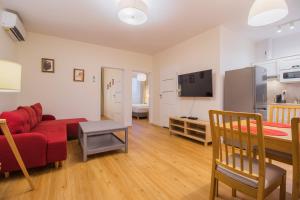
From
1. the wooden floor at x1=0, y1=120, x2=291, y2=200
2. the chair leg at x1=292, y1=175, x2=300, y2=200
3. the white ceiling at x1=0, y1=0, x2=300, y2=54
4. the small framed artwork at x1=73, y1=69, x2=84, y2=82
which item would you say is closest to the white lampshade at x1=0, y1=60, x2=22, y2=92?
the wooden floor at x1=0, y1=120, x2=291, y2=200

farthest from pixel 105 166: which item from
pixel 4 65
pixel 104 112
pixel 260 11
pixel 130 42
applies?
pixel 104 112

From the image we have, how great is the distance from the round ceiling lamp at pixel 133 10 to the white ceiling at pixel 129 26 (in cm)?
41

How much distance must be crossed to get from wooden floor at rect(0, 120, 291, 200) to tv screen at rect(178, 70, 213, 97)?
1403 millimetres

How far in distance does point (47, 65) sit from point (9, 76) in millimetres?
3140

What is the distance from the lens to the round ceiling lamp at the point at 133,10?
202 centimetres

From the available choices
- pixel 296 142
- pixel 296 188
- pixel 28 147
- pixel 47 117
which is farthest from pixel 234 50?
pixel 47 117

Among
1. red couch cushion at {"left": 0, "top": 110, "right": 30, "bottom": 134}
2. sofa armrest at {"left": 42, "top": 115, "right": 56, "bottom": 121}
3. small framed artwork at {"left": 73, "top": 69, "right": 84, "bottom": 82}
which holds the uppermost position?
small framed artwork at {"left": 73, "top": 69, "right": 84, "bottom": 82}

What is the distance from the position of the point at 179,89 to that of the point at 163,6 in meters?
2.26

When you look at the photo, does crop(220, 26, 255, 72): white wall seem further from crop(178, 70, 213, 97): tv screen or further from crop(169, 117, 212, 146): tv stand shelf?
crop(169, 117, 212, 146): tv stand shelf

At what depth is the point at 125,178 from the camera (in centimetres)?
191

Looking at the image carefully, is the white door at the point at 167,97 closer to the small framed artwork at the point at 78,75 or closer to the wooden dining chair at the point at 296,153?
the small framed artwork at the point at 78,75

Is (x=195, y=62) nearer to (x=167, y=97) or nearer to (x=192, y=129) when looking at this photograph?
(x=167, y=97)

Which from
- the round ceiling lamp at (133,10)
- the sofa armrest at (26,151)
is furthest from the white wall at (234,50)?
the sofa armrest at (26,151)

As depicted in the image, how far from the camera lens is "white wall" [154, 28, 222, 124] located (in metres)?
3.37
